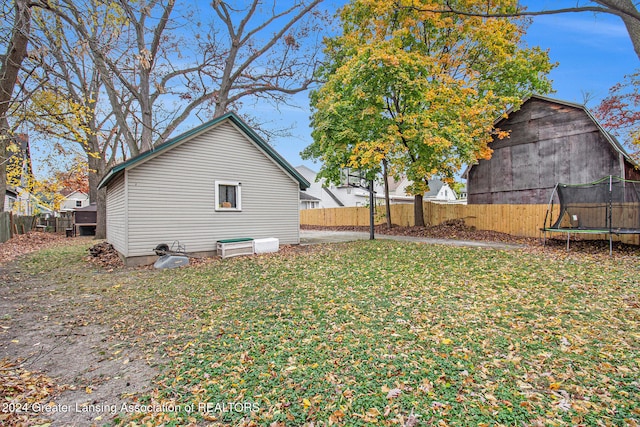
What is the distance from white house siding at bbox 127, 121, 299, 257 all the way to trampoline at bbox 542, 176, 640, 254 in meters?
9.73

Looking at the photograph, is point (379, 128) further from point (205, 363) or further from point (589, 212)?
point (205, 363)

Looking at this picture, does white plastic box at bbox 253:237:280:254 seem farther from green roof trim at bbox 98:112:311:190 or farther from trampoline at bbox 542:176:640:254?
trampoline at bbox 542:176:640:254

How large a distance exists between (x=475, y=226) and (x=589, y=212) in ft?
15.8

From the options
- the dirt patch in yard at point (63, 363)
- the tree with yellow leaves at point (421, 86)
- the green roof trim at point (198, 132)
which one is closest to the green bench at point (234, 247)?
the green roof trim at point (198, 132)

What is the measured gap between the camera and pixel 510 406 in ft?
8.25

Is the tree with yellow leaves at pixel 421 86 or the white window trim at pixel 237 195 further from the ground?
the tree with yellow leaves at pixel 421 86

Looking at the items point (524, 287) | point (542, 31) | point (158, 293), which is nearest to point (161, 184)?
point (158, 293)

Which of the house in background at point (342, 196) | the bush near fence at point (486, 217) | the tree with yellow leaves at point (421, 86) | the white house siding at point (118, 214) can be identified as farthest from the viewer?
the house in background at point (342, 196)

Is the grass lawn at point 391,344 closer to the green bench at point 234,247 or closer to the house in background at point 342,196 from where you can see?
the green bench at point 234,247

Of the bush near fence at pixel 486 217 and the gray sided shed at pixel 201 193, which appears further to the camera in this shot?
the bush near fence at pixel 486 217

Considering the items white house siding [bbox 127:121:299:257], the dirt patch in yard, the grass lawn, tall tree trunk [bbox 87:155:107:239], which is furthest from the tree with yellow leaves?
tall tree trunk [bbox 87:155:107:239]

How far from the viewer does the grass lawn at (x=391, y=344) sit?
252 centimetres

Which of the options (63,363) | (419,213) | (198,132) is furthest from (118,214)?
(419,213)

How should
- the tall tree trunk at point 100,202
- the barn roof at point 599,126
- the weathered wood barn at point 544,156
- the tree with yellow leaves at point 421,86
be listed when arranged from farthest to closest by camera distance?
the tall tree trunk at point 100,202
the weathered wood barn at point 544,156
the barn roof at point 599,126
the tree with yellow leaves at point 421,86
